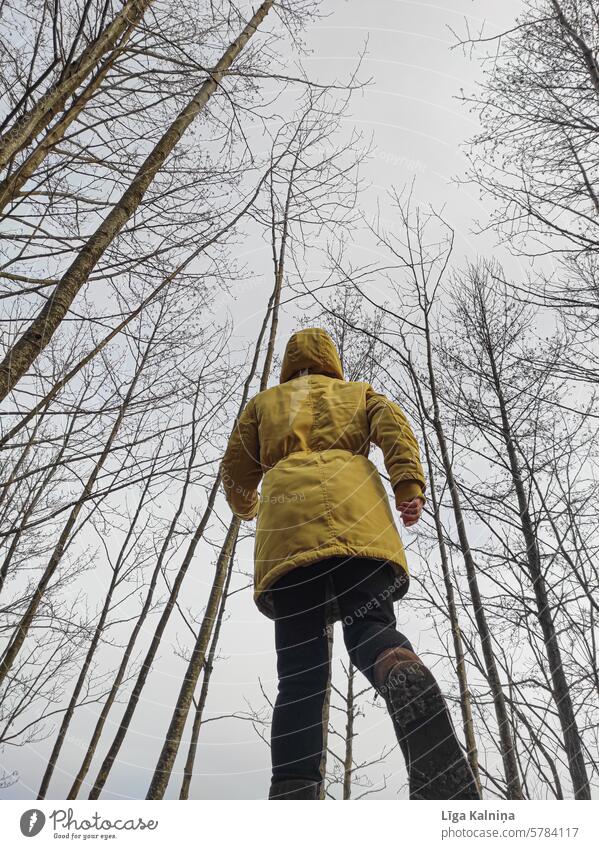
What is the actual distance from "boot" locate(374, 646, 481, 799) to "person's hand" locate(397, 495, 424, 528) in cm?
43

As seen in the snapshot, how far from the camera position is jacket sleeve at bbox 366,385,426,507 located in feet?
5.00

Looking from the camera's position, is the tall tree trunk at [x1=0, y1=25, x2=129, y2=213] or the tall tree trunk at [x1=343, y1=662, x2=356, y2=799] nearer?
the tall tree trunk at [x1=0, y1=25, x2=129, y2=213]

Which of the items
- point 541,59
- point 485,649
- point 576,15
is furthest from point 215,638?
point 576,15

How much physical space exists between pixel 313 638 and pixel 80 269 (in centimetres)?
143

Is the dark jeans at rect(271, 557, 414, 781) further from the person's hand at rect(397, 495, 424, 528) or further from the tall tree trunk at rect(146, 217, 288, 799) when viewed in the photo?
the tall tree trunk at rect(146, 217, 288, 799)

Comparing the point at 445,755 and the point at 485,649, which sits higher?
the point at 485,649

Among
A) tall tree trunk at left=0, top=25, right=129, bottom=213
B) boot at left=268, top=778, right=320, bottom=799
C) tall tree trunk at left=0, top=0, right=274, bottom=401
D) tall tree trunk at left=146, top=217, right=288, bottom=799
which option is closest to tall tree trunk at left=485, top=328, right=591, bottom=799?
tall tree trunk at left=146, top=217, right=288, bottom=799

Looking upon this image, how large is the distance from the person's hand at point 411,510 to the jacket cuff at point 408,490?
0.04 ft

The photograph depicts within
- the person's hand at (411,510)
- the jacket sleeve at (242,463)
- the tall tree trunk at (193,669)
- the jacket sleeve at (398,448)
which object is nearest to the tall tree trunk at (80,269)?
the jacket sleeve at (242,463)

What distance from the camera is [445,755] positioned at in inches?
42.2

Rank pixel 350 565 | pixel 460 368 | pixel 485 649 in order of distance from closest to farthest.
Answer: pixel 350 565 → pixel 485 649 → pixel 460 368
